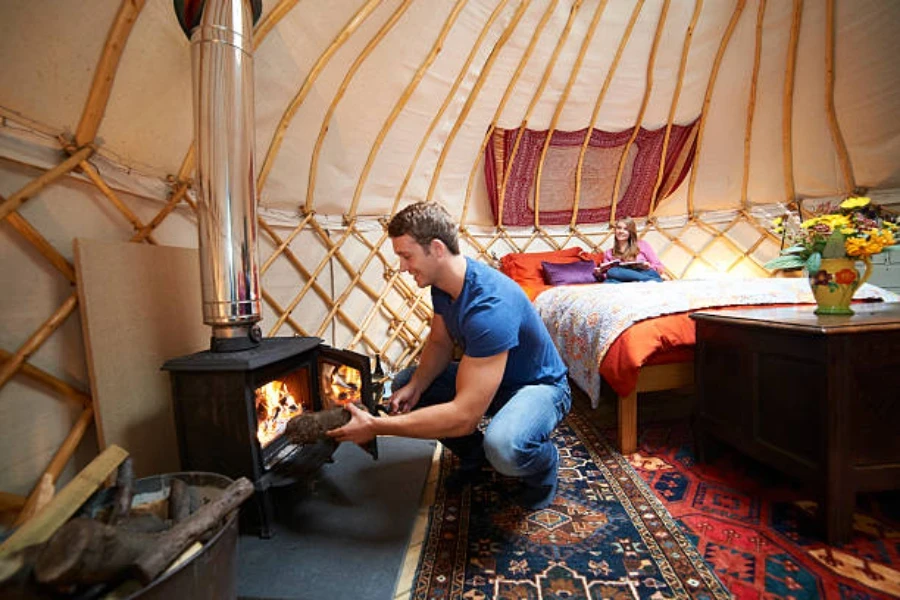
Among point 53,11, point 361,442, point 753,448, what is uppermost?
point 53,11

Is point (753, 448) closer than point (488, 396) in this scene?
No

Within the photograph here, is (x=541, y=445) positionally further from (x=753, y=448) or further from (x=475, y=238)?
(x=475, y=238)

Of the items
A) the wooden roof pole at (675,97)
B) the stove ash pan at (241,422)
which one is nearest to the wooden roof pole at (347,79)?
the stove ash pan at (241,422)

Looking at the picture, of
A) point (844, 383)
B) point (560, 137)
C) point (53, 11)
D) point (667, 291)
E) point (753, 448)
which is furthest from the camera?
point (560, 137)

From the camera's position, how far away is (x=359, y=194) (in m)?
2.34

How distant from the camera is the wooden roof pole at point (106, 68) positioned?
1089mm

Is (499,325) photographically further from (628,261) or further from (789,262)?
(628,261)

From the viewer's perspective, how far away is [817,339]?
89 cm

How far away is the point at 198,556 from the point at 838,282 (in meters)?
1.70

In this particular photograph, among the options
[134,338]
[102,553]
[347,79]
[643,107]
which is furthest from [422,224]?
[643,107]

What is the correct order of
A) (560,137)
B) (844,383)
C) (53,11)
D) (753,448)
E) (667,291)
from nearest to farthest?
(844,383) → (53,11) → (753,448) → (667,291) → (560,137)

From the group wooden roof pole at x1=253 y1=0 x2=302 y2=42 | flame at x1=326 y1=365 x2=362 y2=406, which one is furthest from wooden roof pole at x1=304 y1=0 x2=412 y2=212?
flame at x1=326 y1=365 x2=362 y2=406

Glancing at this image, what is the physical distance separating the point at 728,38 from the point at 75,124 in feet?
11.4

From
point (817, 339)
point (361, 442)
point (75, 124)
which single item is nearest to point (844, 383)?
point (817, 339)
